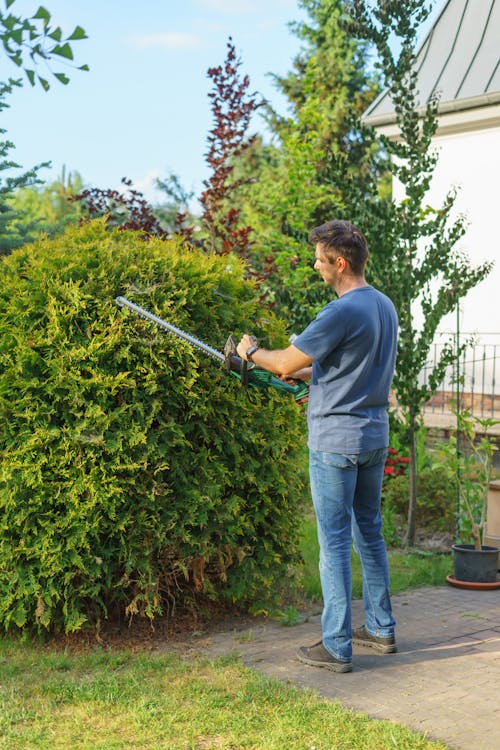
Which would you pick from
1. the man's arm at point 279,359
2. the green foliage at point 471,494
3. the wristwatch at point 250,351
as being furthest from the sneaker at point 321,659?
the green foliage at point 471,494

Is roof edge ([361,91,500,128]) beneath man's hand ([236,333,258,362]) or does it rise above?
above

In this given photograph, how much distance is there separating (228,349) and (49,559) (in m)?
1.43

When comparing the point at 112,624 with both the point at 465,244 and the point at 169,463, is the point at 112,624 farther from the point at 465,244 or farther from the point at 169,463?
the point at 465,244

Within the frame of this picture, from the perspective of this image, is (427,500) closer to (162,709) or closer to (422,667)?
(422,667)

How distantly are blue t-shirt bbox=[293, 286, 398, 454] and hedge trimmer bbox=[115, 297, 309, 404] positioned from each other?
14 cm

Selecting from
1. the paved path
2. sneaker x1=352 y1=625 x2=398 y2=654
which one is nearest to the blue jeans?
the paved path

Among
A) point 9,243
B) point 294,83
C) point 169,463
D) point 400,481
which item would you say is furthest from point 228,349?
point 294,83

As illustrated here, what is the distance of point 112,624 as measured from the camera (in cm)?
502

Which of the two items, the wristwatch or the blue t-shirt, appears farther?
the wristwatch

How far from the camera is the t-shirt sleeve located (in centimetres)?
413

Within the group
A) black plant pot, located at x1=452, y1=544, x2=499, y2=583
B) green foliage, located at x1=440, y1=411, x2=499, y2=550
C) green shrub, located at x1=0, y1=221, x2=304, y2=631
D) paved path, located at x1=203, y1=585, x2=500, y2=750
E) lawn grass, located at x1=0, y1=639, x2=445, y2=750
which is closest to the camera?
lawn grass, located at x1=0, y1=639, x2=445, y2=750

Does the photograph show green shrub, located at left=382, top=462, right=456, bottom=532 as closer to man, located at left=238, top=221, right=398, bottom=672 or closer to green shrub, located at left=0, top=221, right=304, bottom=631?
green shrub, located at left=0, top=221, right=304, bottom=631

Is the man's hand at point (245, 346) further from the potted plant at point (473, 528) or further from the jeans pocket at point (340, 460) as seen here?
the potted plant at point (473, 528)

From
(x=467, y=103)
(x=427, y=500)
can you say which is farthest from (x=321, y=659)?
(x=467, y=103)
